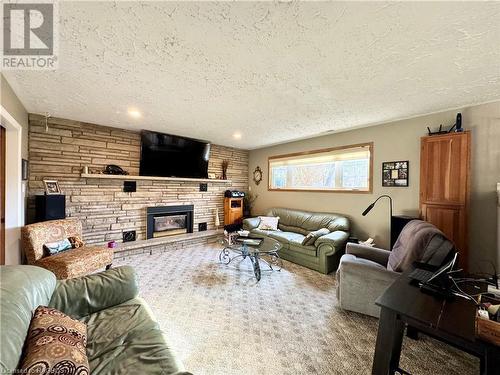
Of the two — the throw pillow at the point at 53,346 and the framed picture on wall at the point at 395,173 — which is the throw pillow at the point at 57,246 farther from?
the framed picture on wall at the point at 395,173

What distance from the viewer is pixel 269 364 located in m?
1.56

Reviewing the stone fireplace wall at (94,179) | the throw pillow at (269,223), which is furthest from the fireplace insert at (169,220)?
the throw pillow at (269,223)

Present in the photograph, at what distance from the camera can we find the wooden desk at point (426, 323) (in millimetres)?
970

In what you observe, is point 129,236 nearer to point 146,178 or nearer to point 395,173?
point 146,178

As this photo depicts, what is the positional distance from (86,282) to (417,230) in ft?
9.48

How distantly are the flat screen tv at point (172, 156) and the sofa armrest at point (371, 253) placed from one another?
360cm

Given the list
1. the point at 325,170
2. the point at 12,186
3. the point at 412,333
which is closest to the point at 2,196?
the point at 12,186

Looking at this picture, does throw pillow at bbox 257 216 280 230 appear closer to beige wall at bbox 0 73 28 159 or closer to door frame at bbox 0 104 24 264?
door frame at bbox 0 104 24 264

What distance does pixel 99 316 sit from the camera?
1.43 metres

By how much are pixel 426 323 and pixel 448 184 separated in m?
2.42

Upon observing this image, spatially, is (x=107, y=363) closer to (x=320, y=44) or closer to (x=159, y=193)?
(x=320, y=44)

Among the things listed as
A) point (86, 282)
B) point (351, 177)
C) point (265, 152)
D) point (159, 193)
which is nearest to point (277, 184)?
point (265, 152)

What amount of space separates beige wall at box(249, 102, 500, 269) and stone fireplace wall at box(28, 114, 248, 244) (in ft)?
10.6

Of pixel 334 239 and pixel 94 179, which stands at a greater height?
pixel 94 179
